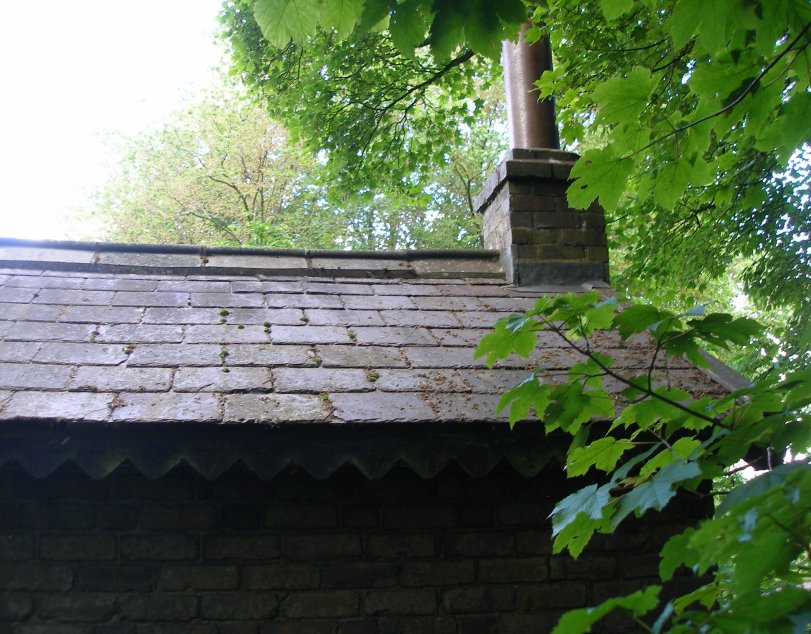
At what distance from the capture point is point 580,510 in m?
1.74

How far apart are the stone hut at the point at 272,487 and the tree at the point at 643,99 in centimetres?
139

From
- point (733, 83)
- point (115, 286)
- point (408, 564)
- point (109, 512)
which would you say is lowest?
point (408, 564)

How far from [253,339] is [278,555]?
3.53ft

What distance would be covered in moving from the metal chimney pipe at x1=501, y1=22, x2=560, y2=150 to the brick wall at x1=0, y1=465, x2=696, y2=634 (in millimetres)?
3366

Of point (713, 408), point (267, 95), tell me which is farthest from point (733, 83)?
point (267, 95)

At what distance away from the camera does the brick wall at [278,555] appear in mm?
3273

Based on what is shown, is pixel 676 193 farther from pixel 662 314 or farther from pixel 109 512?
pixel 109 512

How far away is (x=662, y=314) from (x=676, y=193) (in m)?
0.62

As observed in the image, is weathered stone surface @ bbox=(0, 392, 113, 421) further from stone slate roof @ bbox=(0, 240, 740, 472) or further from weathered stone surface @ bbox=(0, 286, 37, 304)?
weathered stone surface @ bbox=(0, 286, 37, 304)

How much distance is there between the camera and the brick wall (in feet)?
10.7

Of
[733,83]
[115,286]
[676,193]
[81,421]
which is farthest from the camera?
[115,286]

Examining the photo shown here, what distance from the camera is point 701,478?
1802 millimetres

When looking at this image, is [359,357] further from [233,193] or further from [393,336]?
[233,193]

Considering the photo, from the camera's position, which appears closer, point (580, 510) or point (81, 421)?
point (580, 510)
